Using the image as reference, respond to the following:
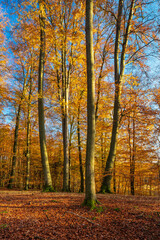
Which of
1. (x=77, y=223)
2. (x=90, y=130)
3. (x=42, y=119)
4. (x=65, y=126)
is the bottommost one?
(x=77, y=223)

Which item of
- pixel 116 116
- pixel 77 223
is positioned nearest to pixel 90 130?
pixel 77 223

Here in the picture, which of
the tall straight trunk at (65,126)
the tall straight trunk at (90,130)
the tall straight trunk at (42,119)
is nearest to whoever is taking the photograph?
the tall straight trunk at (90,130)

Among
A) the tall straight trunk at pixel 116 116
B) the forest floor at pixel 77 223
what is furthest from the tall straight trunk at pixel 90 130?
the tall straight trunk at pixel 116 116

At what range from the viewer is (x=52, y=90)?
11.7 m

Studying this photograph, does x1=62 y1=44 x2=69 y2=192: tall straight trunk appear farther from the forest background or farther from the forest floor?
the forest floor

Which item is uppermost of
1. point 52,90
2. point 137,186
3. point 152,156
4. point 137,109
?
point 52,90

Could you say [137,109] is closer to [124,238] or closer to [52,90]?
[52,90]

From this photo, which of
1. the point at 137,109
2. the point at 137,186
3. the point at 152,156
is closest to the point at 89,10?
the point at 137,109

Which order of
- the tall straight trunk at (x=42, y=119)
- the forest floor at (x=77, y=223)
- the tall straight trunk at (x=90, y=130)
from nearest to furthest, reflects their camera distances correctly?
the forest floor at (x=77, y=223) < the tall straight trunk at (x=90, y=130) < the tall straight trunk at (x=42, y=119)

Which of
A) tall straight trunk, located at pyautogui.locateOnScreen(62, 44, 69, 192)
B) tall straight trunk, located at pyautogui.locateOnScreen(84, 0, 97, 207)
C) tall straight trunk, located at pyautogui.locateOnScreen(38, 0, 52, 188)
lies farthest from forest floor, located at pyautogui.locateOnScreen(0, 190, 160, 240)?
tall straight trunk, located at pyautogui.locateOnScreen(62, 44, 69, 192)

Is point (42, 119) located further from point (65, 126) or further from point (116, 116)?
point (116, 116)

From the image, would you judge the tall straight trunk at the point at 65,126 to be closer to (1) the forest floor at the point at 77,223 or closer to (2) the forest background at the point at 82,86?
(2) the forest background at the point at 82,86

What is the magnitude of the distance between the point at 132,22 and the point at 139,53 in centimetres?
179

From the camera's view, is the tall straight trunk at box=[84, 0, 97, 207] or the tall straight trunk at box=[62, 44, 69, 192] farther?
the tall straight trunk at box=[62, 44, 69, 192]
